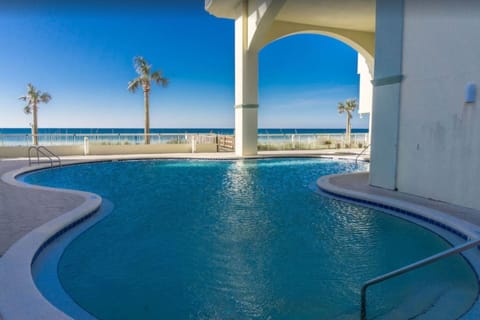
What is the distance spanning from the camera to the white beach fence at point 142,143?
13.2 metres

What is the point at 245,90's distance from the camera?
42.8 feet

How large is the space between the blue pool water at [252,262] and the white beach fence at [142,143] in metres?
8.63

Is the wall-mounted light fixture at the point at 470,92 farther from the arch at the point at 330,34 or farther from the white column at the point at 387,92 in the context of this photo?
the arch at the point at 330,34

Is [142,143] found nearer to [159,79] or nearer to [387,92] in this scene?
[159,79]

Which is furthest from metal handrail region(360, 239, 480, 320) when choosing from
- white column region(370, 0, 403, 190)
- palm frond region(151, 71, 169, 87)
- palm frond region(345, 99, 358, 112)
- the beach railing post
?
palm frond region(345, 99, 358, 112)

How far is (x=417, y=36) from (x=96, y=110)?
5085cm

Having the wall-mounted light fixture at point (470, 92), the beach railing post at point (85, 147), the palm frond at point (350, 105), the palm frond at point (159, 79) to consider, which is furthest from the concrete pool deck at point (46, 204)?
the palm frond at point (350, 105)

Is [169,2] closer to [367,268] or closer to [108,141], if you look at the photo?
[108,141]

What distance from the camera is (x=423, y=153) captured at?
219 inches

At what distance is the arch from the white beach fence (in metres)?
4.55

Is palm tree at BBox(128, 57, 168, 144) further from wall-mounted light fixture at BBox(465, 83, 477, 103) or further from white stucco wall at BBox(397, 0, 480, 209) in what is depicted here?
wall-mounted light fixture at BBox(465, 83, 477, 103)

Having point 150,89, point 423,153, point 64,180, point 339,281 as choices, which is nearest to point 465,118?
point 423,153

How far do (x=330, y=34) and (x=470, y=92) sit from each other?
10.8 metres

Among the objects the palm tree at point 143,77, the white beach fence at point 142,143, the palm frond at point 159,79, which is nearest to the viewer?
the white beach fence at point 142,143
